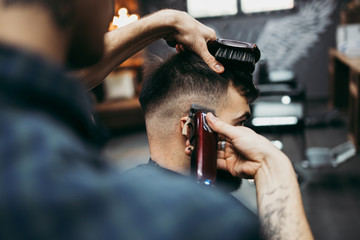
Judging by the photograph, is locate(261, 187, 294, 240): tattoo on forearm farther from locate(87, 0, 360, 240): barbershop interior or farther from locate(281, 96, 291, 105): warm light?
locate(281, 96, 291, 105): warm light

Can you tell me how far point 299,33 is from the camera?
7289 mm

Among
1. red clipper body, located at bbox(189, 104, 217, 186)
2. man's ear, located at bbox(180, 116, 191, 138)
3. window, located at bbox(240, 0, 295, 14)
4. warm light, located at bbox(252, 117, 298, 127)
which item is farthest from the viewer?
window, located at bbox(240, 0, 295, 14)

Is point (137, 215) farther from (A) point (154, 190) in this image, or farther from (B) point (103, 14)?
(B) point (103, 14)

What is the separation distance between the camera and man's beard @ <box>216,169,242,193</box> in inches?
57.9

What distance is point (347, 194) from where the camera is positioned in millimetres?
3521

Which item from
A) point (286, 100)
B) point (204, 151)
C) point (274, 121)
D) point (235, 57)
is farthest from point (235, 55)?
point (286, 100)

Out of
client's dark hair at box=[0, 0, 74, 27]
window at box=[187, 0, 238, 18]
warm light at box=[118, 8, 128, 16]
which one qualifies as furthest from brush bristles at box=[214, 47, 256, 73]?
window at box=[187, 0, 238, 18]

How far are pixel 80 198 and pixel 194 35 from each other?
3.59 feet

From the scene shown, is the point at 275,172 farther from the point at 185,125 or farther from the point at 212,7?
the point at 212,7

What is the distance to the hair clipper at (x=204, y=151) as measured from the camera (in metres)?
1.16

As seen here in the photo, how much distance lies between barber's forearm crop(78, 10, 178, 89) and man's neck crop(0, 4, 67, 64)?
37.3 inches

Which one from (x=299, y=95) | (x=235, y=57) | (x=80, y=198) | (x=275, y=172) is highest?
(x=80, y=198)

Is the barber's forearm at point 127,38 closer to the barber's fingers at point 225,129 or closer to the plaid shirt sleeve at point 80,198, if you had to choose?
the barber's fingers at point 225,129

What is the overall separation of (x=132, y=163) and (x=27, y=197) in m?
4.52
